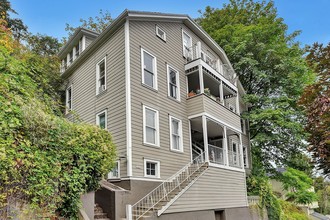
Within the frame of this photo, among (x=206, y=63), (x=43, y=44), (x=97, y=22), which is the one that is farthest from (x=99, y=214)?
(x=97, y=22)

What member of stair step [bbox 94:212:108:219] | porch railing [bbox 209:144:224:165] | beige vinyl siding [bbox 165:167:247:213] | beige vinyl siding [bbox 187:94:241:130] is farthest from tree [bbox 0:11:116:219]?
porch railing [bbox 209:144:224:165]

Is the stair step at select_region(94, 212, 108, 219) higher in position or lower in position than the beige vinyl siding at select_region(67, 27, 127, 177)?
lower

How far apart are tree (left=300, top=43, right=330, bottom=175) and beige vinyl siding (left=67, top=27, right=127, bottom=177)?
7.04m

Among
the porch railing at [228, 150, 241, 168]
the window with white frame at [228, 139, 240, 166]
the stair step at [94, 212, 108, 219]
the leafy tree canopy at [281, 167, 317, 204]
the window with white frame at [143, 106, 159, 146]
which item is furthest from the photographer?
the leafy tree canopy at [281, 167, 317, 204]

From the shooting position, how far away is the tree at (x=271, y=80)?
853 inches

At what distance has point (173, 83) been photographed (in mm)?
14859

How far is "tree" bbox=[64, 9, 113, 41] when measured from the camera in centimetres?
2991

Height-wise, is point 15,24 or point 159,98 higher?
point 15,24

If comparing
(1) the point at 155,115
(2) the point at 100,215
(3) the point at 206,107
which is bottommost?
(2) the point at 100,215

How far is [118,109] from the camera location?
12.4 m

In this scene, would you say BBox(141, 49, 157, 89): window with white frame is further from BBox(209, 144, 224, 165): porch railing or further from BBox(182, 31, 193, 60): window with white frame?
BBox(209, 144, 224, 165): porch railing

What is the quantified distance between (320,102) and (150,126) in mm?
7741

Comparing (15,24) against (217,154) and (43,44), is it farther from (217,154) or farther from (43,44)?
(217,154)

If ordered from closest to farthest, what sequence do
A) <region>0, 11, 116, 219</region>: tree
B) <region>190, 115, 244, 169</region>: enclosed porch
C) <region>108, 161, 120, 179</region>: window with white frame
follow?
<region>0, 11, 116, 219</region>: tree
<region>108, 161, 120, 179</region>: window with white frame
<region>190, 115, 244, 169</region>: enclosed porch
